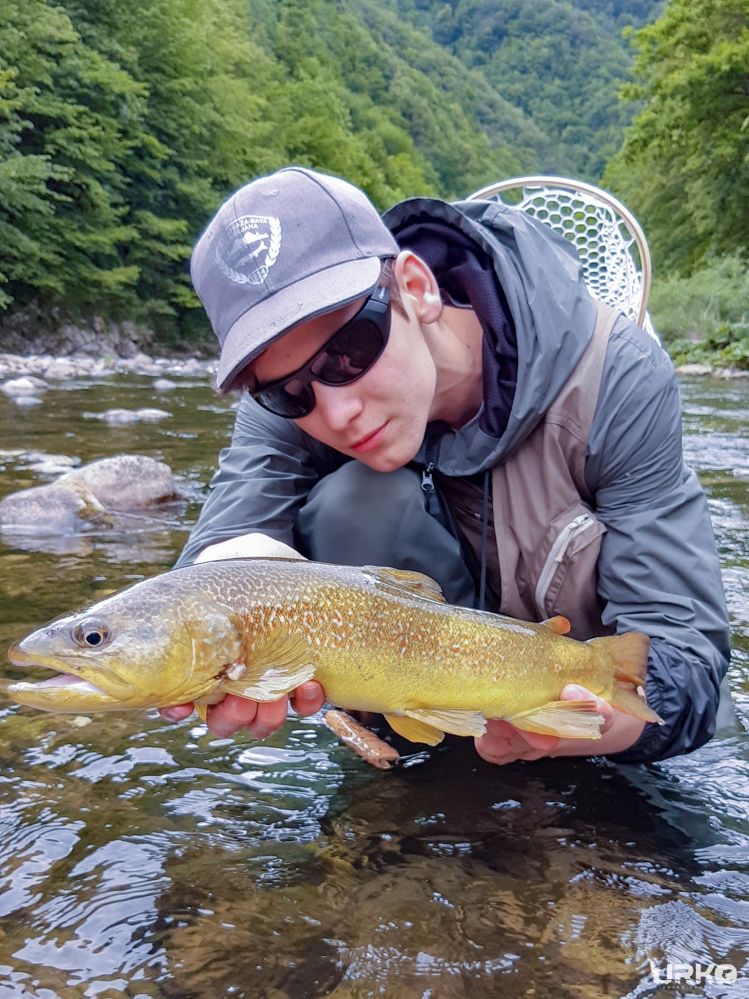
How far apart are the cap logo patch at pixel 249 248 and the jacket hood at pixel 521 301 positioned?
27.5 inches

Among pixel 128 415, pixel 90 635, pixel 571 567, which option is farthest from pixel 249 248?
pixel 128 415

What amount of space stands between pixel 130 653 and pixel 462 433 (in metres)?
1.25

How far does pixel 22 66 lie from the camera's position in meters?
26.9

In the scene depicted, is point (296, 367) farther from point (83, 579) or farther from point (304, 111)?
point (304, 111)

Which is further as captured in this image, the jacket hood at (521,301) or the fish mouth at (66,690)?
the jacket hood at (521,301)

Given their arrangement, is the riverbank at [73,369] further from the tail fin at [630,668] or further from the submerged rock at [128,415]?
the tail fin at [630,668]

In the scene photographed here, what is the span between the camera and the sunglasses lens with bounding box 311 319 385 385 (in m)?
2.29

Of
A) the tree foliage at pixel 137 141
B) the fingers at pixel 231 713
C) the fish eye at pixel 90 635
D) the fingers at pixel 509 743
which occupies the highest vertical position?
the tree foliage at pixel 137 141

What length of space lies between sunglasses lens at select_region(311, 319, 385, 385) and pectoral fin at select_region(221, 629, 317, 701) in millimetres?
660

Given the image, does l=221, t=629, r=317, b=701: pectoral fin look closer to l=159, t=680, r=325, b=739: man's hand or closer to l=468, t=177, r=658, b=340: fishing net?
l=159, t=680, r=325, b=739: man's hand

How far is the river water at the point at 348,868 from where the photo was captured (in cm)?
194

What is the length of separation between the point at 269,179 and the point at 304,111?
201ft

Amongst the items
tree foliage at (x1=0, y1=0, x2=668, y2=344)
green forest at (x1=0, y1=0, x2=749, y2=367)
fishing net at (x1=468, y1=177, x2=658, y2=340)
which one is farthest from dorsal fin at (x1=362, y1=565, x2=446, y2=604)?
tree foliage at (x1=0, y1=0, x2=668, y2=344)

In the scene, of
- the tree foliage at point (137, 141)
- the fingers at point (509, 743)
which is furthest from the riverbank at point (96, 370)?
the fingers at point (509, 743)
